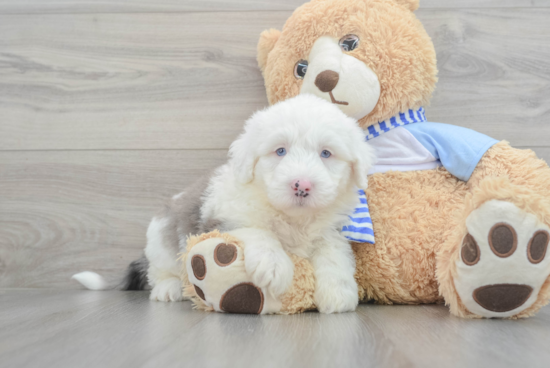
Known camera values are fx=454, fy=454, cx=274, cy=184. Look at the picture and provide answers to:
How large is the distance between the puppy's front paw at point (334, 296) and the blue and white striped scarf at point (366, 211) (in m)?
0.17

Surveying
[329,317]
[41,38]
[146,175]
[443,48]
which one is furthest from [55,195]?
[443,48]

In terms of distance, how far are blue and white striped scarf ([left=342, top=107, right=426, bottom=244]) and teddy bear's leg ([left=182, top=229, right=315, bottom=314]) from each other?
0.21m

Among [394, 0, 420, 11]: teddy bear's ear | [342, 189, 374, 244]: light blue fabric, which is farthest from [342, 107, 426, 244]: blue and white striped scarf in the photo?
[394, 0, 420, 11]: teddy bear's ear

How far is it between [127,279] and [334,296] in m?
0.93

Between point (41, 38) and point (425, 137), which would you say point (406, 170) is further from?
point (41, 38)

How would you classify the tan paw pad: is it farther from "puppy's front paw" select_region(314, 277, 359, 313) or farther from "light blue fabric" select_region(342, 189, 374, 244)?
"light blue fabric" select_region(342, 189, 374, 244)

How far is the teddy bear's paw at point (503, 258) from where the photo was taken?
999 millimetres

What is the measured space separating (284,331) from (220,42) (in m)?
1.36

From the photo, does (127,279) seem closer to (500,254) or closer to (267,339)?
(267,339)

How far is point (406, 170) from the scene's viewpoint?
57.2 inches

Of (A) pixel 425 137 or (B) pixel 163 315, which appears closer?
(B) pixel 163 315

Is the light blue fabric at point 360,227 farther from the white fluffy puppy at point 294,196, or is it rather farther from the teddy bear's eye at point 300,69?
the teddy bear's eye at point 300,69

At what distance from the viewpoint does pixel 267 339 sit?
896 millimetres

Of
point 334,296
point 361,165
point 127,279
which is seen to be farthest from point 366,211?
point 127,279
